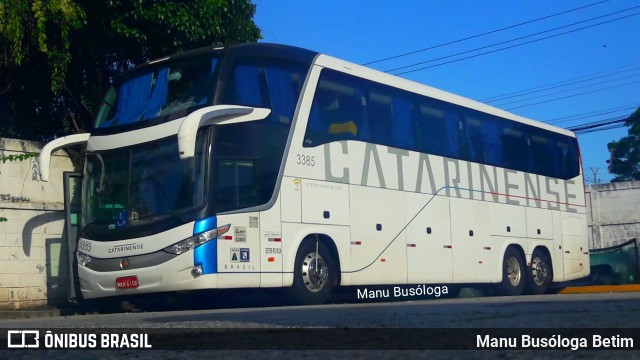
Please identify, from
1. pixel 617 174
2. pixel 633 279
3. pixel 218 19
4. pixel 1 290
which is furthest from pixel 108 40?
pixel 617 174

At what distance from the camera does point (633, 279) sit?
81.0ft

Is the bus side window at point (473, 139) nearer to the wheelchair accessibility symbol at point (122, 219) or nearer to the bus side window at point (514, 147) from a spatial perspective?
the bus side window at point (514, 147)

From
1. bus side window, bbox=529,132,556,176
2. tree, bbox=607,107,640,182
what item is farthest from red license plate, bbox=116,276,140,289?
tree, bbox=607,107,640,182

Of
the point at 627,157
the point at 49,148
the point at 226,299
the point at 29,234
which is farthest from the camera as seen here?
the point at 627,157

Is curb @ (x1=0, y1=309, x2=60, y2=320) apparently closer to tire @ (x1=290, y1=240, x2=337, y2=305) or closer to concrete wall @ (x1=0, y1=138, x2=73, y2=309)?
concrete wall @ (x1=0, y1=138, x2=73, y2=309)

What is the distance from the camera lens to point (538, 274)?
18.0 metres

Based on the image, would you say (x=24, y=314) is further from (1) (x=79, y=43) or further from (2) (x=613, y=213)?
(2) (x=613, y=213)

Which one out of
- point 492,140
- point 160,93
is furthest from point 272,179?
point 492,140

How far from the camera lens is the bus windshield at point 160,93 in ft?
38.5

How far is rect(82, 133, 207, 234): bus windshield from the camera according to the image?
444 inches

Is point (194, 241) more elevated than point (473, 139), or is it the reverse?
point (473, 139)

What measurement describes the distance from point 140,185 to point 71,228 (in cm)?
316

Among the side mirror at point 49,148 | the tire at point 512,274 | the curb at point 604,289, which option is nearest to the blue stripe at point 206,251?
the side mirror at point 49,148

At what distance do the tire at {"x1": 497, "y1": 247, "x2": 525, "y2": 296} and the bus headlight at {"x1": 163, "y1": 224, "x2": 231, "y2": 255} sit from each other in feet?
25.3
